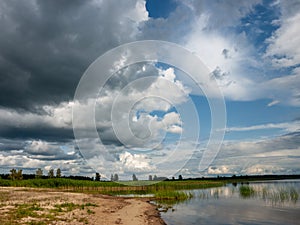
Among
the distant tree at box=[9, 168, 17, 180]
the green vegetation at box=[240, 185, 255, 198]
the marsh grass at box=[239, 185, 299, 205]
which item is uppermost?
the distant tree at box=[9, 168, 17, 180]

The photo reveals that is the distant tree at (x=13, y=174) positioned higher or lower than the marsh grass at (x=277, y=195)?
higher

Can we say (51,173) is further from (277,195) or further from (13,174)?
(277,195)

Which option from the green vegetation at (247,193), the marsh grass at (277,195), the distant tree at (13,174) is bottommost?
the green vegetation at (247,193)

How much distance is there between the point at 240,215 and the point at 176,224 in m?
11.0

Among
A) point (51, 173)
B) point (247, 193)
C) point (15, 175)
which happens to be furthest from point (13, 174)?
point (247, 193)

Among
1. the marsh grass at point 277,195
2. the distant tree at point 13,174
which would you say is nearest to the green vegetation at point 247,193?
the marsh grass at point 277,195

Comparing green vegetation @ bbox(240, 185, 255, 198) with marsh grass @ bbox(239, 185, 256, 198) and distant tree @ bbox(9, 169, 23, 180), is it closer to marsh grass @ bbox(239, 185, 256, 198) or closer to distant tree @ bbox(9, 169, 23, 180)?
marsh grass @ bbox(239, 185, 256, 198)

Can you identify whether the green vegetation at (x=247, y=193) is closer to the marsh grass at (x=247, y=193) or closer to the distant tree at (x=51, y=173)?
the marsh grass at (x=247, y=193)

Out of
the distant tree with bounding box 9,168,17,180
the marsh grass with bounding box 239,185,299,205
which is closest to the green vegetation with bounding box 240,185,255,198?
the marsh grass with bounding box 239,185,299,205

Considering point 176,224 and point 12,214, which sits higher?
point 12,214

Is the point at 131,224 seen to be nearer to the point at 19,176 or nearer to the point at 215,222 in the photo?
the point at 215,222

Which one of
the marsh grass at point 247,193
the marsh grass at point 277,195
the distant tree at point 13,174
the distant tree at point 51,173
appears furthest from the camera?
the distant tree at point 51,173

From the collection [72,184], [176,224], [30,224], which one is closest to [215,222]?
[176,224]

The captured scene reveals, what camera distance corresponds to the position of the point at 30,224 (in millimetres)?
19391
